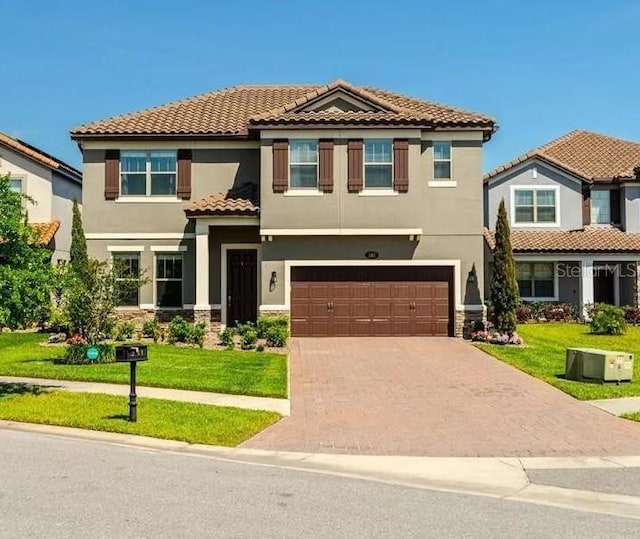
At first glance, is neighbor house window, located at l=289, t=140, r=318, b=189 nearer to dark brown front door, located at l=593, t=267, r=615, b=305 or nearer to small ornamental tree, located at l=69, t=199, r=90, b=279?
small ornamental tree, located at l=69, t=199, r=90, b=279

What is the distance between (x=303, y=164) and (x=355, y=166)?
164 cm

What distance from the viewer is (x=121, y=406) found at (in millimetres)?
12352

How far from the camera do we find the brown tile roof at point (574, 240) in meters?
29.0

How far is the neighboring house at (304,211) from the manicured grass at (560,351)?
8.78 ft

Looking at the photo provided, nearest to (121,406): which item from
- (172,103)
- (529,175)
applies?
(172,103)

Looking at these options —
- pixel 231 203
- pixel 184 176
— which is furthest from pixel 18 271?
pixel 184 176

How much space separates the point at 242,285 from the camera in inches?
961

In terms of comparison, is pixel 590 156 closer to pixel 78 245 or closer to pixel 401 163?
pixel 401 163

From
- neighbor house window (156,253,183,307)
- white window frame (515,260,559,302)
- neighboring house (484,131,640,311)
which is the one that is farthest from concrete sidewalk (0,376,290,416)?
white window frame (515,260,559,302)

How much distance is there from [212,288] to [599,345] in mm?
12315

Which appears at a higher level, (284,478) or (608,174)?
(608,174)

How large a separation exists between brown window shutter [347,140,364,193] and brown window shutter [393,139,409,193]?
1.07 meters

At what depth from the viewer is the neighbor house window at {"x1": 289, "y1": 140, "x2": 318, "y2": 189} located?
22828 mm

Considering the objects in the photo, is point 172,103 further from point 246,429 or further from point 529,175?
point 246,429
